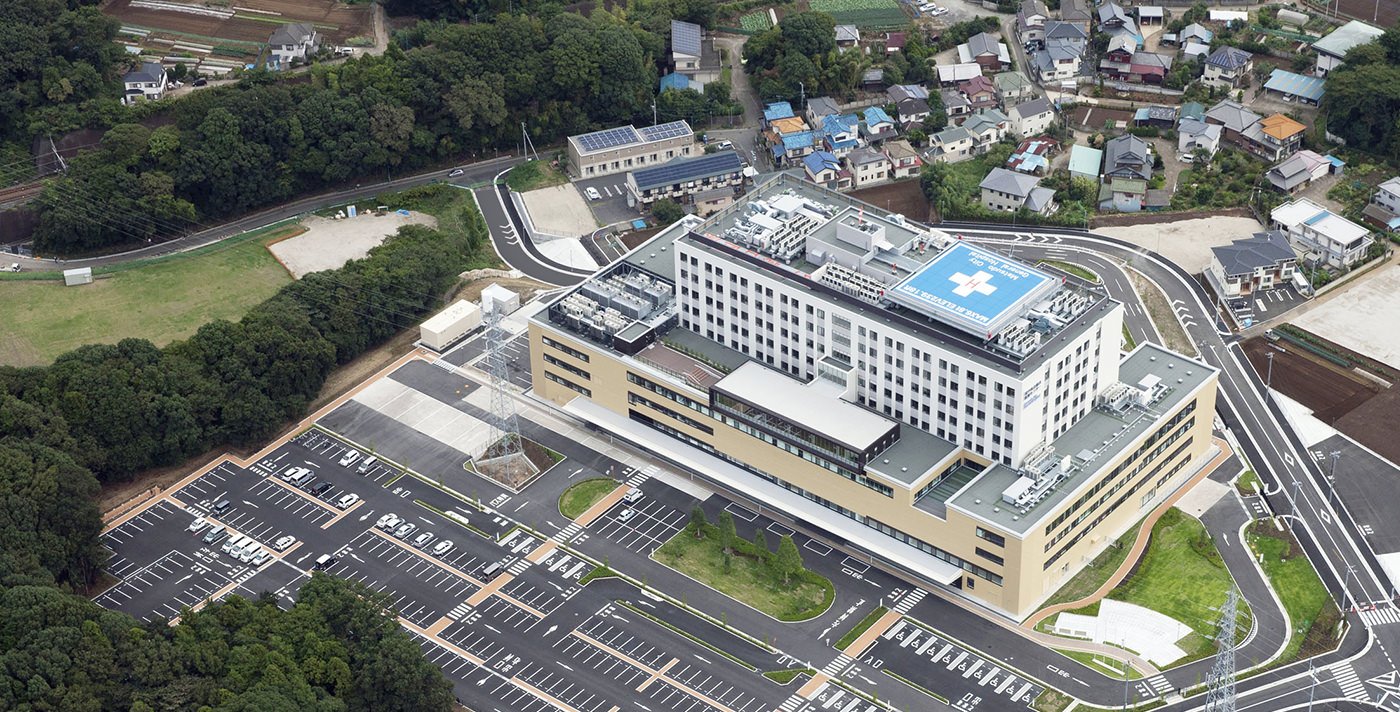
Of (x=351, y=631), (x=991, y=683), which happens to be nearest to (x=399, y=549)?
(x=351, y=631)

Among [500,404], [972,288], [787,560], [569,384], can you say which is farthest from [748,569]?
[500,404]

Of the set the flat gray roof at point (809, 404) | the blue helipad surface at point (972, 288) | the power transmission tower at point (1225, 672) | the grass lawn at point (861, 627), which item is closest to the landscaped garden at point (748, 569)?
the grass lawn at point (861, 627)

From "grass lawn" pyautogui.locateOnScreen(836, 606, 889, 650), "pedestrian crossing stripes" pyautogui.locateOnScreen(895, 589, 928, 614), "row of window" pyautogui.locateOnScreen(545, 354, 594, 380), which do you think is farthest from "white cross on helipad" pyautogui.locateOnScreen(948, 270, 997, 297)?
"row of window" pyautogui.locateOnScreen(545, 354, 594, 380)

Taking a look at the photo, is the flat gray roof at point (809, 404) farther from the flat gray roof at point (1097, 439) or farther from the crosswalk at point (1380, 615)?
the crosswalk at point (1380, 615)

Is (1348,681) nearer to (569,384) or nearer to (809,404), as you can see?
(809,404)

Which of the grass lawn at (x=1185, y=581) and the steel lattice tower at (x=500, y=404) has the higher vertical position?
the steel lattice tower at (x=500, y=404)

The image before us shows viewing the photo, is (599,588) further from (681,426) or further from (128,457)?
(128,457)

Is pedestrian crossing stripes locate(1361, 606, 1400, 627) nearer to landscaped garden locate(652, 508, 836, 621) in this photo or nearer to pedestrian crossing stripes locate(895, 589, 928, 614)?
pedestrian crossing stripes locate(895, 589, 928, 614)
